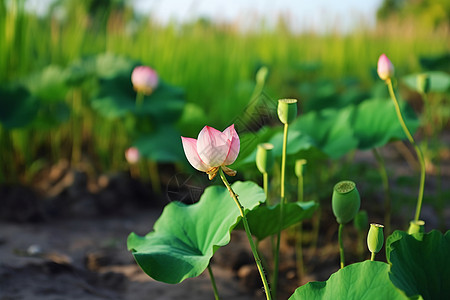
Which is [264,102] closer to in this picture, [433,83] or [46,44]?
[433,83]

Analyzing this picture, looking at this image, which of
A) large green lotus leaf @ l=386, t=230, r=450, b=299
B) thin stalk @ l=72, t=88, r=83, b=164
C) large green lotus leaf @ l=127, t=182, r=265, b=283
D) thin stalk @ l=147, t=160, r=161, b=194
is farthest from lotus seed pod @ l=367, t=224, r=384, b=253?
thin stalk @ l=72, t=88, r=83, b=164

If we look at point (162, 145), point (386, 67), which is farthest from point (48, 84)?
point (386, 67)

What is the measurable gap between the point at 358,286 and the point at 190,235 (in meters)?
0.37

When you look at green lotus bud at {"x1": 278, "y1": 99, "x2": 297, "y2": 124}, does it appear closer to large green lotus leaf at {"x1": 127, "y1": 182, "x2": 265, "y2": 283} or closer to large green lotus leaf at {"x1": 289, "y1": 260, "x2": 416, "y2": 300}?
large green lotus leaf at {"x1": 127, "y1": 182, "x2": 265, "y2": 283}

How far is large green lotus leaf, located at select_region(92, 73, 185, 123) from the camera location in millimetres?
2010

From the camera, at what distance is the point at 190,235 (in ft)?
2.96

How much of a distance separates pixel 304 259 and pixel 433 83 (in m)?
0.83

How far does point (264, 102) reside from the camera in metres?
0.86

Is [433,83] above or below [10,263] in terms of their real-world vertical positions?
above

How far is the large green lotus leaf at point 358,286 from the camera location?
0.63 m

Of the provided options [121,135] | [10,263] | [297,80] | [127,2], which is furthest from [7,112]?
[297,80]

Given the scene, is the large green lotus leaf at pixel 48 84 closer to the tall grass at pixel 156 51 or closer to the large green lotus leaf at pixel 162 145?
the tall grass at pixel 156 51

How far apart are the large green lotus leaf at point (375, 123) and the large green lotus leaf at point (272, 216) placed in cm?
45

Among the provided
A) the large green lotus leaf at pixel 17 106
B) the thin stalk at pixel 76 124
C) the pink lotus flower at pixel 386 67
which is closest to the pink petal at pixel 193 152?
the pink lotus flower at pixel 386 67
